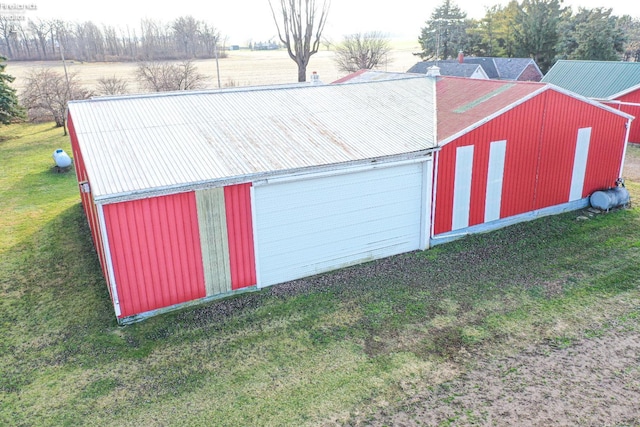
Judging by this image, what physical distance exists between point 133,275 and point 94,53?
238 feet

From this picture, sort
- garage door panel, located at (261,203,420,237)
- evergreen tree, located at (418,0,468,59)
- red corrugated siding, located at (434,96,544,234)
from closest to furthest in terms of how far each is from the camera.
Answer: garage door panel, located at (261,203,420,237) < red corrugated siding, located at (434,96,544,234) < evergreen tree, located at (418,0,468,59)

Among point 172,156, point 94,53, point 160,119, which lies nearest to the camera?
point 172,156

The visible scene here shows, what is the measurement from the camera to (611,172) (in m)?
16.1

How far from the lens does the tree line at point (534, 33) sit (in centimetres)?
3834

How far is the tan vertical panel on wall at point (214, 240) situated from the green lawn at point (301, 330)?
53cm

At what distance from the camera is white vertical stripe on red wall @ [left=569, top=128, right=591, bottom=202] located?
48.8 feet

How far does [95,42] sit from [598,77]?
226ft

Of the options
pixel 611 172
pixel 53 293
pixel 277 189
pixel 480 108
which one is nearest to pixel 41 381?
pixel 53 293

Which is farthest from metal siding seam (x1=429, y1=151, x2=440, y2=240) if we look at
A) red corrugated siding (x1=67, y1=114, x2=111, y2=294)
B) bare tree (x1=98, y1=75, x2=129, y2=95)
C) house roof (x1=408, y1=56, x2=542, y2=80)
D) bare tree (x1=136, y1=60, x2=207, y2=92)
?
house roof (x1=408, y1=56, x2=542, y2=80)

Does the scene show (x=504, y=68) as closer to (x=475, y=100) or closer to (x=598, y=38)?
(x=598, y=38)

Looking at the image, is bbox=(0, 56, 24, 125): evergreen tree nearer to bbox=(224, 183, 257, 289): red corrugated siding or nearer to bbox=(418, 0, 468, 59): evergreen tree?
bbox=(224, 183, 257, 289): red corrugated siding

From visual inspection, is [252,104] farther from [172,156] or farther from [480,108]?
[480,108]

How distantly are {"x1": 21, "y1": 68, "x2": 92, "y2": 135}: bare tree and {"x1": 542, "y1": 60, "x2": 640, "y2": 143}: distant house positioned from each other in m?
29.0

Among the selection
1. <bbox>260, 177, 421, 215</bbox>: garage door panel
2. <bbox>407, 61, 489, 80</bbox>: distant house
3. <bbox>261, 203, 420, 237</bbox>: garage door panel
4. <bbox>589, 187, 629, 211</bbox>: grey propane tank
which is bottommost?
<bbox>589, 187, 629, 211</bbox>: grey propane tank
